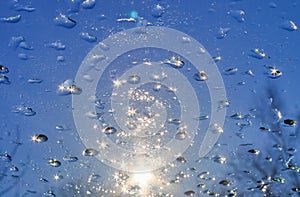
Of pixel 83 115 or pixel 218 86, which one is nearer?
pixel 218 86

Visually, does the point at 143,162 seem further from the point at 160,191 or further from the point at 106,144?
the point at 160,191

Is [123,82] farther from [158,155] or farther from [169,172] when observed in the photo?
[169,172]

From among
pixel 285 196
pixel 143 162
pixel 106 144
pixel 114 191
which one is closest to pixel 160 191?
pixel 114 191

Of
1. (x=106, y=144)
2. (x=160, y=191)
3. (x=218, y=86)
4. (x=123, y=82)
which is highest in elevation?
(x=123, y=82)

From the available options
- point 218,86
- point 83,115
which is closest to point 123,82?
point 83,115

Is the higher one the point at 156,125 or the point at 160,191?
the point at 156,125

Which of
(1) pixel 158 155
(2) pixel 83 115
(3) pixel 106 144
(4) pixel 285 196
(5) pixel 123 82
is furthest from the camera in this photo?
(4) pixel 285 196

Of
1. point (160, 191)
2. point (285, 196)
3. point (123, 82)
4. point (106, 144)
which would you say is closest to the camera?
point (123, 82)

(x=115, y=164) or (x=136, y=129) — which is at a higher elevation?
(x=136, y=129)

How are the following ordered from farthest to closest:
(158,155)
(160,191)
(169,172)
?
(160,191) < (169,172) < (158,155)
